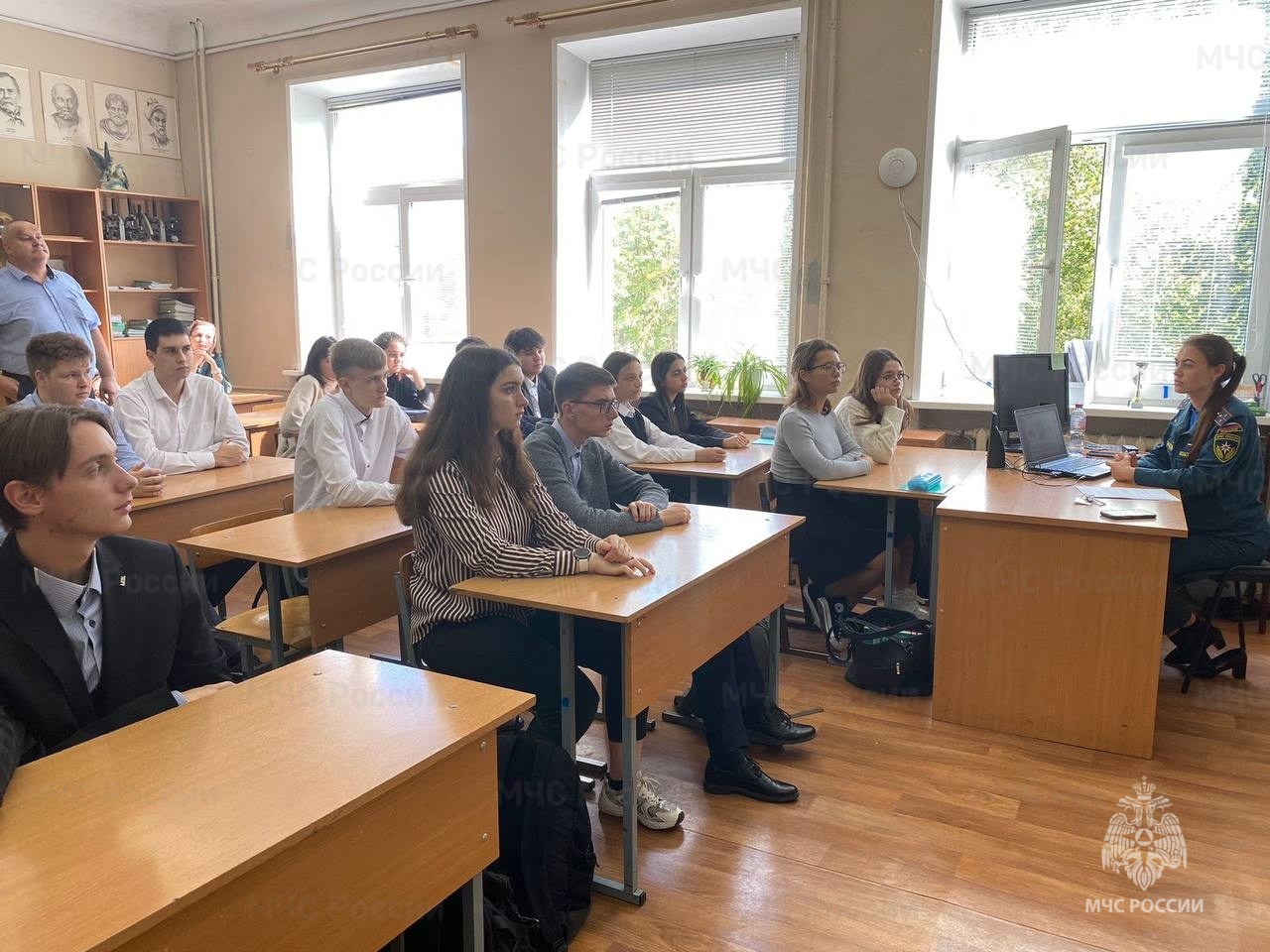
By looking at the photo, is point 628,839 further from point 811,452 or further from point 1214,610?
point 1214,610

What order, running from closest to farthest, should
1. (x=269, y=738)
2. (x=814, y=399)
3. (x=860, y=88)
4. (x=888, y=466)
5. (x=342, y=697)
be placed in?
(x=269, y=738)
(x=342, y=697)
(x=814, y=399)
(x=888, y=466)
(x=860, y=88)

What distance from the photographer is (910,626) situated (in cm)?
355

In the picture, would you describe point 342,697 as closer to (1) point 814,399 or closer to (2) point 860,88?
(1) point 814,399

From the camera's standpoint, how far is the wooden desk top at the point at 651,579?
2129 mm

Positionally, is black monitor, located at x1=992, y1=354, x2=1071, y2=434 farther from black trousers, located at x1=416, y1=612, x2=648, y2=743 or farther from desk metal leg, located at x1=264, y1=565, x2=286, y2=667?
desk metal leg, located at x1=264, y1=565, x2=286, y2=667

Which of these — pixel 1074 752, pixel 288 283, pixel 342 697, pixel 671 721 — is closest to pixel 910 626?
pixel 1074 752

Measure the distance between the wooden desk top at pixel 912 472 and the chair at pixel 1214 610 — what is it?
91 cm

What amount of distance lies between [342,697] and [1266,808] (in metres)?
2.52

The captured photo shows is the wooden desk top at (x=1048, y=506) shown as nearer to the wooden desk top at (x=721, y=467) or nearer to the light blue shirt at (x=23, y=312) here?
the wooden desk top at (x=721, y=467)

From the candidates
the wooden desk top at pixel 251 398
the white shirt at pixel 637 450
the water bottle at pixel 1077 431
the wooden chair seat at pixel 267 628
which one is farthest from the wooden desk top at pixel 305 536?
the wooden desk top at pixel 251 398

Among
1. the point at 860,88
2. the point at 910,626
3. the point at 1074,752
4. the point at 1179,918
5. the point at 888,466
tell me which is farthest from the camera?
the point at 860,88

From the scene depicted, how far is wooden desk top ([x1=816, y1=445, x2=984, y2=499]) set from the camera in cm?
366

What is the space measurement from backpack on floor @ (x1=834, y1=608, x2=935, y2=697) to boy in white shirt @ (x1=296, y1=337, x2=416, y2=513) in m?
1.80

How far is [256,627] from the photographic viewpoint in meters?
2.81
